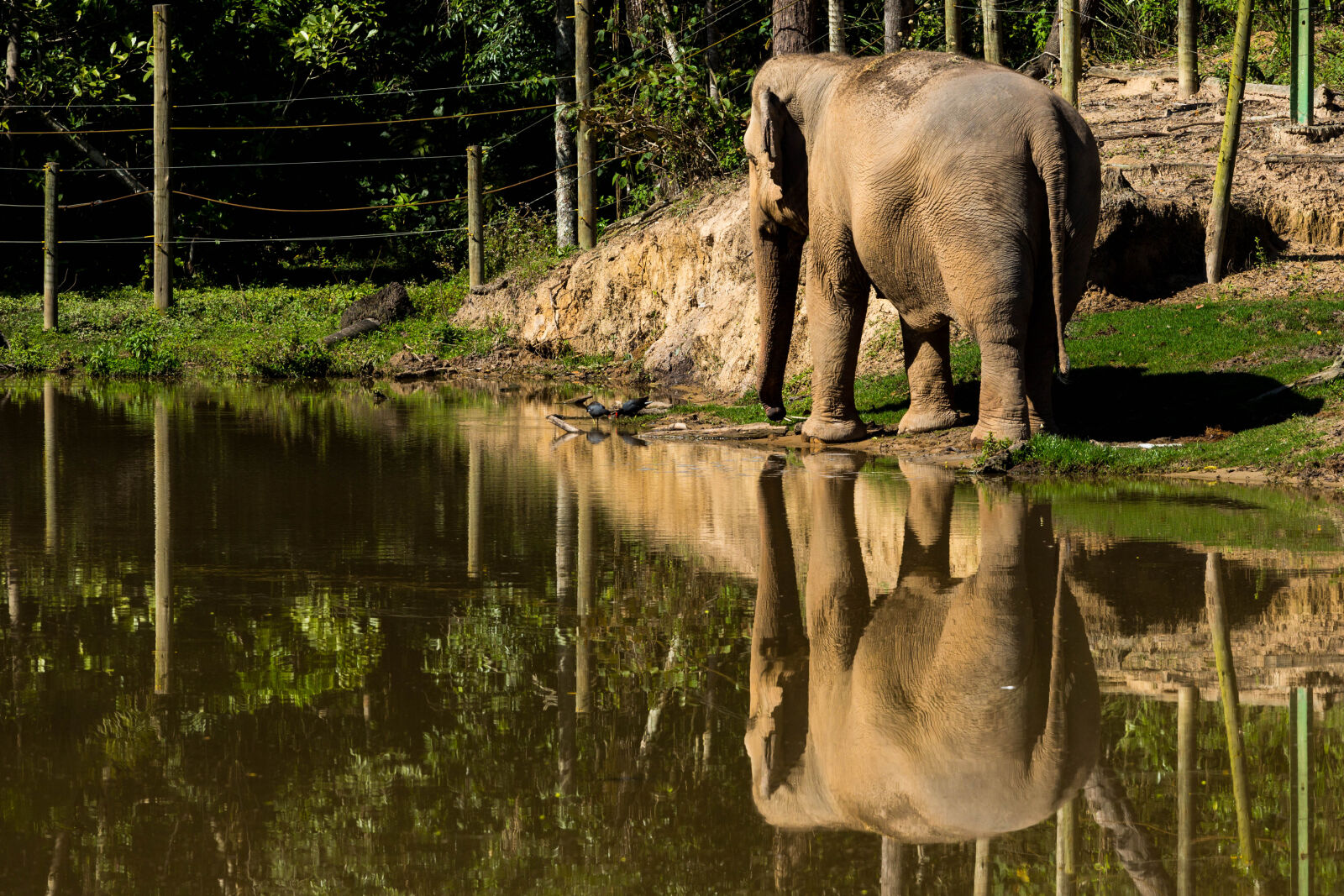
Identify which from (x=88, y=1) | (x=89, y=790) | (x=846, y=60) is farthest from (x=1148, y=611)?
(x=88, y=1)

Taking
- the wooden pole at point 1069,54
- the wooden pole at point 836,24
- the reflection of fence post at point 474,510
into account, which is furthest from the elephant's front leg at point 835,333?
the wooden pole at point 836,24

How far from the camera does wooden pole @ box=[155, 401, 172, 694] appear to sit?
219 inches

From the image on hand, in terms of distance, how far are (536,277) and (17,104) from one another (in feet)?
43.8

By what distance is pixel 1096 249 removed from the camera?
15844 mm

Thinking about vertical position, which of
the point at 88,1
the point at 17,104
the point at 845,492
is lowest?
the point at 845,492

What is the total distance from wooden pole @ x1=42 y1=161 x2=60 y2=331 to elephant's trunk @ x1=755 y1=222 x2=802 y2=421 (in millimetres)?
15000

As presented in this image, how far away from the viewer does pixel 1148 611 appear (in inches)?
255

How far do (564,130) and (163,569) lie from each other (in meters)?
22.0

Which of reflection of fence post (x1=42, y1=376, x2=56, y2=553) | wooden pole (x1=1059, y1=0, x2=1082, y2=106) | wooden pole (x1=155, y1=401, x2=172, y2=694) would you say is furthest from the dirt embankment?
reflection of fence post (x1=42, y1=376, x2=56, y2=553)

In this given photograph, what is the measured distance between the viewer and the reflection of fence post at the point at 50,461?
8.52m

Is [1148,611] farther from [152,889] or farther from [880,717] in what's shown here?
[152,889]

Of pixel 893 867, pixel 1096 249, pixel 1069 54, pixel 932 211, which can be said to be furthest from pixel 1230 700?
pixel 1069 54

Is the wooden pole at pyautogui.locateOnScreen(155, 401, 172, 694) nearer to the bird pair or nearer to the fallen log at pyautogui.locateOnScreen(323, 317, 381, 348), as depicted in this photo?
the bird pair

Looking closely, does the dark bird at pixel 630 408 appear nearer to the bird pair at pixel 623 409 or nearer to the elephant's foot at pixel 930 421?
the bird pair at pixel 623 409
